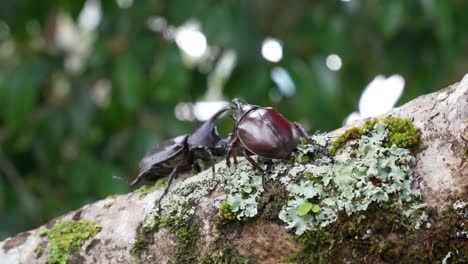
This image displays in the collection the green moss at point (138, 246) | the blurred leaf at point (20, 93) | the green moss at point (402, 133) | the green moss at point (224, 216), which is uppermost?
the blurred leaf at point (20, 93)

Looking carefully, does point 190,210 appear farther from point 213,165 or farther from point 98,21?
point 98,21

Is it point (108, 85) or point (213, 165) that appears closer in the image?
point (213, 165)

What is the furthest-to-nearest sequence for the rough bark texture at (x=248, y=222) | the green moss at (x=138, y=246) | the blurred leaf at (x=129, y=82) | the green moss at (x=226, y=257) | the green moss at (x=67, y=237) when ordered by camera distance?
1. the blurred leaf at (x=129, y=82)
2. the green moss at (x=67, y=237)
3. the green moss at (x=138, y=246)
4. the green moss at (x=226, y=257)
5. the rough bark texture at (x=248, y=222)

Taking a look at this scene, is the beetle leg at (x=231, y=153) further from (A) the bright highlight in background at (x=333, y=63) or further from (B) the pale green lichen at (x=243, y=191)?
(A) the bright highlight in background at (x=333, y=63)

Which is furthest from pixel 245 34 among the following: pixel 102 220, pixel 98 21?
pixel 102 220

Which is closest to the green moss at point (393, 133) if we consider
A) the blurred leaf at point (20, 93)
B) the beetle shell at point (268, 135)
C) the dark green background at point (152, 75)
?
the beetle shell at point (268, 135)

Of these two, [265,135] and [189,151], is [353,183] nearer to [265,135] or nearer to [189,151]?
[265,135]
